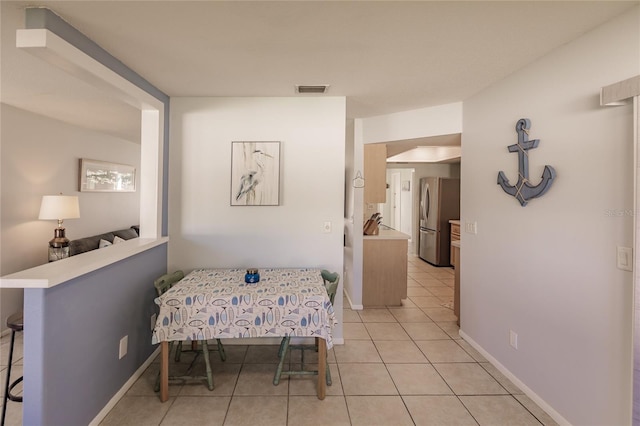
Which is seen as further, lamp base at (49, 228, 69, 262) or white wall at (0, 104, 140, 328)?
lamp base at (49, 228, 69, 262)

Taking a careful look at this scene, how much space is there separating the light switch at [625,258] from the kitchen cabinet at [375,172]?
2.51 meters

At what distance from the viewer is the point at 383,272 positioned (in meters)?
3.92

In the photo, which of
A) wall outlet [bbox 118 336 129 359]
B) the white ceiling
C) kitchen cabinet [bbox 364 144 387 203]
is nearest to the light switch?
the white ceiling

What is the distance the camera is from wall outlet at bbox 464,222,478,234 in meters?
2.77

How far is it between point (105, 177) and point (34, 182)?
3.40 ft

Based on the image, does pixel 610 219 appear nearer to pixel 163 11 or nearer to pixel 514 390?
pixel 514 390

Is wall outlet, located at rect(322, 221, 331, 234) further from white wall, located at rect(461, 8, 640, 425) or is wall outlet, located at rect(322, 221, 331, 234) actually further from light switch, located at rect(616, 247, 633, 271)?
light switch, located at rect(616, 247, 633, 271)

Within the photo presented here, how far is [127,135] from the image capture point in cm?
429

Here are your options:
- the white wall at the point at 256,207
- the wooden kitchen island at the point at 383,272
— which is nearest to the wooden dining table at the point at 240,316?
the white wall at the point at 256,207

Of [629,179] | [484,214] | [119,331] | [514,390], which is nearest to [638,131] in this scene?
[629,179]

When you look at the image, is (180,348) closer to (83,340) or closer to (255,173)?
(83,340)

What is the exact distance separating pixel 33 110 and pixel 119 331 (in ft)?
8.90

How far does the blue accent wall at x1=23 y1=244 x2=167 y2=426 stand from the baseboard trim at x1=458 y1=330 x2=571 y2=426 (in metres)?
2.93

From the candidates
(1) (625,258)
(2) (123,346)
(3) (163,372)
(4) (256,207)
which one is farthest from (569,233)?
(2) (123,346)
